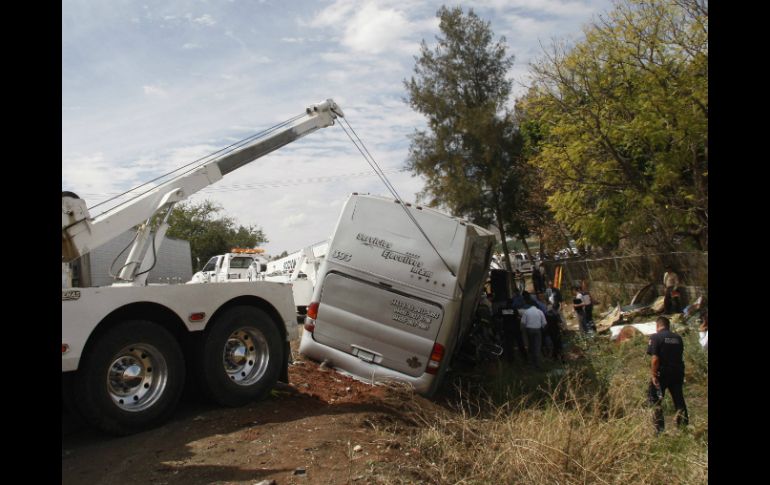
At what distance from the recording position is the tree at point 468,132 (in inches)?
1334

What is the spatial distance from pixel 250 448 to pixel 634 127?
55.4 ft

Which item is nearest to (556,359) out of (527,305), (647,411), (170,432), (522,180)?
(527,305)

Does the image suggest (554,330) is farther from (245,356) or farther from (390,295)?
(245,356)

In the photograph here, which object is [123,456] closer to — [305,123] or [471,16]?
[305,123]

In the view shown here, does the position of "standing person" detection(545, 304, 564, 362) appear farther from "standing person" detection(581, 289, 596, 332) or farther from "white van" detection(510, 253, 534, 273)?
"white van" detection(510, 253, 534, 273)

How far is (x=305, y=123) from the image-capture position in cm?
966

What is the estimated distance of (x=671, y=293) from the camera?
17.6 meters

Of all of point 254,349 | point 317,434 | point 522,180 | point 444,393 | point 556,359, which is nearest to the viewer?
point 317,434

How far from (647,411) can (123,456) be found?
4969 mm

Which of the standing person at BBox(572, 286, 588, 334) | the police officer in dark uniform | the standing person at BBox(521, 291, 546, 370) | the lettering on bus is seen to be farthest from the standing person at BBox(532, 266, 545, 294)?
the lettering on bus

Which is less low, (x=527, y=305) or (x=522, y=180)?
(x=522, y=180)

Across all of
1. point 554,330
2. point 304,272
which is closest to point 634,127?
point 554,330

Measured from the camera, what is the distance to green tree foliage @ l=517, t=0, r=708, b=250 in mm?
18109

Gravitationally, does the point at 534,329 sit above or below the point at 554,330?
above
